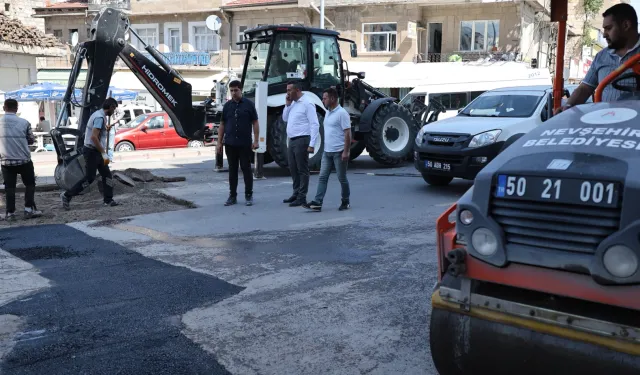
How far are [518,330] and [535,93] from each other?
350 inches

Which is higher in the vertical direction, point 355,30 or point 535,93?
point 355,30

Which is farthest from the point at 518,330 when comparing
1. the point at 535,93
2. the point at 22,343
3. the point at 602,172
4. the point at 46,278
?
the point at 535,93

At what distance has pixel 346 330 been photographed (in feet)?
15.6

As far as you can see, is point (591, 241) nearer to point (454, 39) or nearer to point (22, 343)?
point (22, 343)

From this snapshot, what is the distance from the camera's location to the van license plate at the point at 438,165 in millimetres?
10438

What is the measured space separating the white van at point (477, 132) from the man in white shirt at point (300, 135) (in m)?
2.12

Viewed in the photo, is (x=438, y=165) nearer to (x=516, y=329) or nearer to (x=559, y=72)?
(x=559, y=72)

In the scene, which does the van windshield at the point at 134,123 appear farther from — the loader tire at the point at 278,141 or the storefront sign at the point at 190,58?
the storefront sign at the point at 190,58

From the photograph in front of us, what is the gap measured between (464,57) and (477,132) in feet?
73.6

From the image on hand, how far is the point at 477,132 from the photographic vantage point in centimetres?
1024

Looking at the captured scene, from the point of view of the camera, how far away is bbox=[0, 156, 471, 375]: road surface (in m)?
4.29

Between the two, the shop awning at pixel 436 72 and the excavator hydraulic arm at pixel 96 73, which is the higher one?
the shop awning at pixel 436 72

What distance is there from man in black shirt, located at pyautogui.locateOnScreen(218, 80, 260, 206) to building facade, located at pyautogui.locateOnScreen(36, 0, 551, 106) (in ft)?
60.2

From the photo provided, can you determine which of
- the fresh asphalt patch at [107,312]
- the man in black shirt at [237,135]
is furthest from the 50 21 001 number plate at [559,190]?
the man in black shirt at [237,135]
